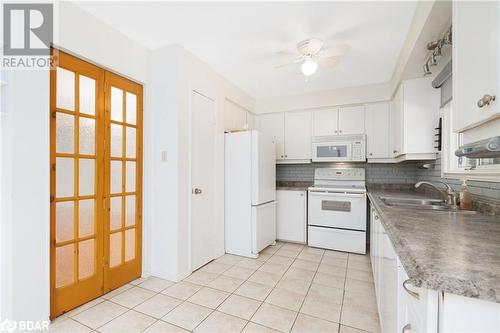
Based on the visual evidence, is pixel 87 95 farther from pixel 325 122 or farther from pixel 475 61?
pixel 325 122

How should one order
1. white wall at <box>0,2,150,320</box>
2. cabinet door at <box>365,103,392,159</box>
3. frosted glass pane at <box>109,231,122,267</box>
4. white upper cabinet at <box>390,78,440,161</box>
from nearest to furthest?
white wall at <box>0,2,150,320</box> < frosted glass pane at <box>109,231,122,267</box> < white upper cabinet at <box>390,78,440,161</box> < cabinet door at <box>365,103,392,159</box>

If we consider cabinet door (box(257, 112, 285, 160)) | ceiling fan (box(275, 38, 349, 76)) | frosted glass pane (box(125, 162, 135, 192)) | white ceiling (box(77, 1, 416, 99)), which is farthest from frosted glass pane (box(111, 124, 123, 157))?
cabinet door (box(257, 112, 285, 160))

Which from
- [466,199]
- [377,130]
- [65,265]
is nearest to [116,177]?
[65,265]

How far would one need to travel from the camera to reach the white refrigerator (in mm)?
3113

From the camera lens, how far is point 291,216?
369 cm

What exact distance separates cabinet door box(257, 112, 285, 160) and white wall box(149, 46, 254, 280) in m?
1.84

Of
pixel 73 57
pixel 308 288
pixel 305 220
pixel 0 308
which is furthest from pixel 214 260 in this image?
pixel 73 57

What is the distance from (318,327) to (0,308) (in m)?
2.17

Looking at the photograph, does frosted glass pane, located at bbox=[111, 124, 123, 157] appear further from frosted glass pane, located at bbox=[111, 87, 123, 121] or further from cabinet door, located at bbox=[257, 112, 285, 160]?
cabinet door, located at bbox=[257, 112, 285, 160]

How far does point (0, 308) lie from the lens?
4.90ft

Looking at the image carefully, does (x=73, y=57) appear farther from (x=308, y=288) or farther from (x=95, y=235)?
(x=308, y=288)

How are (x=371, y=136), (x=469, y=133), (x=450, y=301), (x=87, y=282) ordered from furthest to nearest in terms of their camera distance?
(x=371, y=136), (x=87, y=282), (x=469, y=133), (x=450, y=301)

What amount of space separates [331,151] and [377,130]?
728 millimetres

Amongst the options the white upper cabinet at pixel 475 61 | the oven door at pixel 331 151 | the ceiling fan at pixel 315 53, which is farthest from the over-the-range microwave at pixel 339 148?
the white upper cabinet at pixel 475 61
